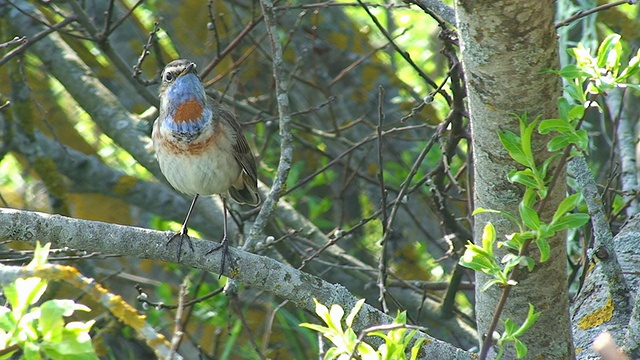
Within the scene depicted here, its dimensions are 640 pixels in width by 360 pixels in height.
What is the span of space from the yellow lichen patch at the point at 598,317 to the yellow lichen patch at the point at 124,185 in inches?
138

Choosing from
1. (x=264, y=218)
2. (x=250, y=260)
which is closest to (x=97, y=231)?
(x=250, y=260)

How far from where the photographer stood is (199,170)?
4.22 metres

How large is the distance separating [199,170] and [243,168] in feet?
1.10

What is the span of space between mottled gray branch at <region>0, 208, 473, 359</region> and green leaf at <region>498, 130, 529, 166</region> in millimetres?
875

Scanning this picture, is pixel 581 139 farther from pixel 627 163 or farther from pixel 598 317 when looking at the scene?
pixel 627 163

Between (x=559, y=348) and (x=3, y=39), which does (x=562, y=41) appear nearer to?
(x=559, y=348)

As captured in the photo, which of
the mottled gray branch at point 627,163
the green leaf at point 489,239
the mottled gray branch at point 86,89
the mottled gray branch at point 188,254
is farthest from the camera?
the mottled gray branch at point 86,89

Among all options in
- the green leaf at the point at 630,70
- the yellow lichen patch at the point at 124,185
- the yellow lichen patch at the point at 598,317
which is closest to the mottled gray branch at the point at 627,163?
the yellow lichen patch at the point at 598,317

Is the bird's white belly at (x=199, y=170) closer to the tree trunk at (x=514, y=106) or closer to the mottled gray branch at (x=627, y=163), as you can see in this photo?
the tree trunk at (x=514, y=106)

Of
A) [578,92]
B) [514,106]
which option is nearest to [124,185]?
[514,106]

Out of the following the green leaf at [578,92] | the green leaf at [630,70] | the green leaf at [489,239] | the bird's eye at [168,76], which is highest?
the bird's eye at [168,76]

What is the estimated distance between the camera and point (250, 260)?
3.13 meters

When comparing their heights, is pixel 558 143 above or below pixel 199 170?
below

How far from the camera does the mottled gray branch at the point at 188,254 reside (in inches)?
109
